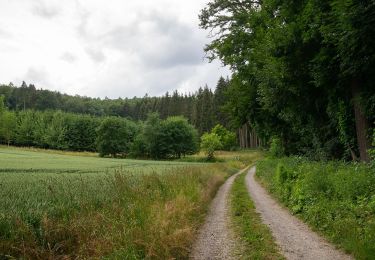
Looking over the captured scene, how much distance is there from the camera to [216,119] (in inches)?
4237

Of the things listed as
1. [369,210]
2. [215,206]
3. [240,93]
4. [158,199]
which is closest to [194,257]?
[158,199]

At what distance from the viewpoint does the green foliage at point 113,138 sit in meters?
89.2

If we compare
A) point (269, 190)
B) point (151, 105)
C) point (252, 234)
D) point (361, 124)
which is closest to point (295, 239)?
point (252, 234)

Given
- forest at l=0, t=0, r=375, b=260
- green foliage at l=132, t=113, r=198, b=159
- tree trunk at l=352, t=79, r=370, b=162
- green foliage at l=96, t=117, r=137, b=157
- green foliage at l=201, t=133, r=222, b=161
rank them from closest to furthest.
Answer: forest at l=0, t=0, r=375, b=260 < tree trunk at l=352, t=79, r=370, b=162 < green foliage at l=201, t=133, r=222, b=161 < green foliage at l=132, t=113, r=198, b=159 < green foliage at l=96, t=117, r=137, b=157

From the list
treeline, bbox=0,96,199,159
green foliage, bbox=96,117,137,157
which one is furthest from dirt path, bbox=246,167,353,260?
green foliage, bbox=96,117,137,157

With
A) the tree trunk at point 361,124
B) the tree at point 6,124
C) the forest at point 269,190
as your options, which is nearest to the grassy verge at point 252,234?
the forest at point 269,190

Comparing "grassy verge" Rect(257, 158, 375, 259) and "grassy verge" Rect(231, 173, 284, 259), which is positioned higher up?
"grassy verge" Rect(257, 158, 375, 259)

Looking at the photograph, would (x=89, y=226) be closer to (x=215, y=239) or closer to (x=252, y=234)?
(x=215, y=239)

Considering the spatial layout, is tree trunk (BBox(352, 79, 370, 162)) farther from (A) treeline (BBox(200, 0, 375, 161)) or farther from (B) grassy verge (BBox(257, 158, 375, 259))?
(B) grassy verge (BBox(257, 158, 375, 259))

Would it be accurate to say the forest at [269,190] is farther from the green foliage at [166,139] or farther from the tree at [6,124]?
the tree at [6,124]

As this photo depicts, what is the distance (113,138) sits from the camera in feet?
299

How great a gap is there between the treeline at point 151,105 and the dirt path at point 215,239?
8203 centimetres

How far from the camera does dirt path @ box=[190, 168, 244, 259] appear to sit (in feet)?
27.9

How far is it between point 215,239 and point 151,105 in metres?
157
